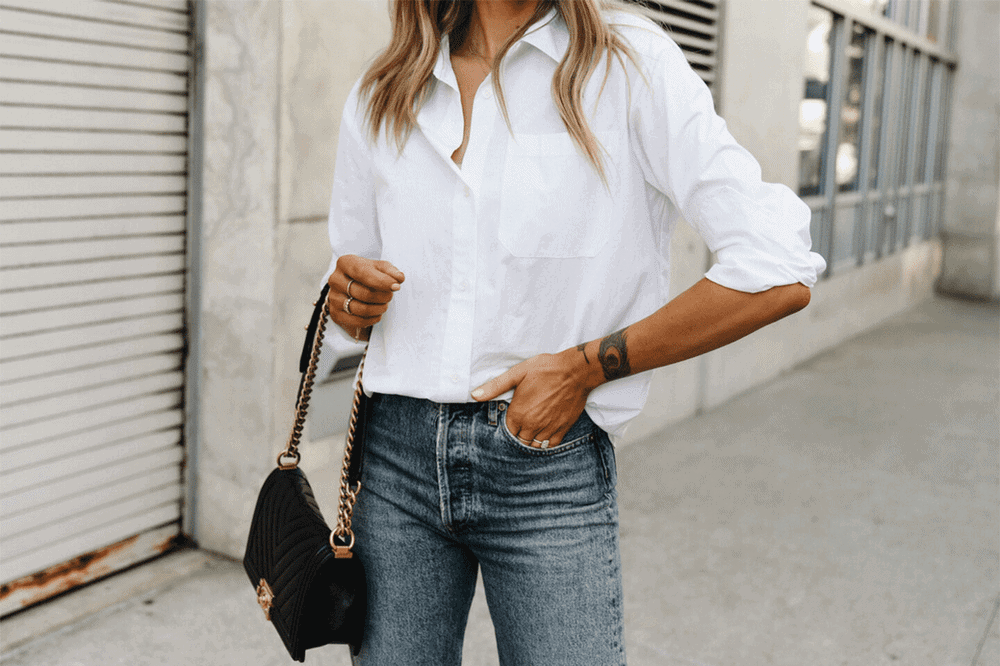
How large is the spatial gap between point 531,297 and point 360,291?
0.27 metres

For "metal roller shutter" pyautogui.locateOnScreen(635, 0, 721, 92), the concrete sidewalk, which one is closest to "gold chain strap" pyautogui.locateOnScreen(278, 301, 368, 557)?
the concrete sidewalk

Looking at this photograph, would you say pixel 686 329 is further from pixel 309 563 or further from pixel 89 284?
pixel 89 284

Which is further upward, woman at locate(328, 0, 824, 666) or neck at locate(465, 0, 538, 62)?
neck at locate(465, 0, 538, 62)

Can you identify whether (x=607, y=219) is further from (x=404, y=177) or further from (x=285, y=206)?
(x=285, y=206)

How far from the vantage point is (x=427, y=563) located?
5.24ft

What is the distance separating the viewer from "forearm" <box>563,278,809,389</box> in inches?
55.3

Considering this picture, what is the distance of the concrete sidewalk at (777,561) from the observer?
11.2ft

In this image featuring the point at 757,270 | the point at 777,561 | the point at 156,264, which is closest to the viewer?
the point at 757,270

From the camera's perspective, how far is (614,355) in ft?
4.91

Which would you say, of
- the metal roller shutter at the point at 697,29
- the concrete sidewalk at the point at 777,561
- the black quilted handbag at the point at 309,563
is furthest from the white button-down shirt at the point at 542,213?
the metal roller shutter at the point at 697,29

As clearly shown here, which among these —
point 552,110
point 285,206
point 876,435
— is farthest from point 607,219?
point 876,435

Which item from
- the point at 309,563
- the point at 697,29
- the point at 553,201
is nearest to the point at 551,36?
the point at 553,201

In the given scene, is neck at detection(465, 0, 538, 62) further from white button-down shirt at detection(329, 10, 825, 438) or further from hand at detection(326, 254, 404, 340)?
hand at detection(326, 254, 404, 340)

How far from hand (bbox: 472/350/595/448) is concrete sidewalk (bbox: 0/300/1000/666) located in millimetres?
2019
